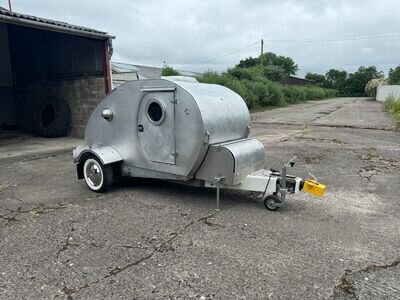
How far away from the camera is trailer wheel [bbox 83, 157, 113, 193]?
17.2ft

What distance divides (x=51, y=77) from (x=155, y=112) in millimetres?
9110

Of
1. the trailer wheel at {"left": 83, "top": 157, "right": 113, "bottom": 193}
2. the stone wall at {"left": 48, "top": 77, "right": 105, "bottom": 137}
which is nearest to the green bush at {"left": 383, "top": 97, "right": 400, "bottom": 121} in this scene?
the stone wall at {"left": 48, "top": 77, "right": 105, "bottom": 137}

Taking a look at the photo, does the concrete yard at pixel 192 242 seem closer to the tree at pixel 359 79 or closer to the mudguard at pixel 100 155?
the mudguard at pixel 100 155

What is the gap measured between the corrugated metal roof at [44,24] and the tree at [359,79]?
3043 inches

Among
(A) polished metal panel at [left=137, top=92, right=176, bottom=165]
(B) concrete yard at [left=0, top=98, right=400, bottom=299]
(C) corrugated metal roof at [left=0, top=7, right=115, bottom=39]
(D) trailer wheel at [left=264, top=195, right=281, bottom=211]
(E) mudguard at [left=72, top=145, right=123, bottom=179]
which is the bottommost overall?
(B) concrete yard at [left=0, top=98, right=400, bottom=299]

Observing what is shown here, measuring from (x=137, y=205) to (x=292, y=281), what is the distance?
2.48 metres

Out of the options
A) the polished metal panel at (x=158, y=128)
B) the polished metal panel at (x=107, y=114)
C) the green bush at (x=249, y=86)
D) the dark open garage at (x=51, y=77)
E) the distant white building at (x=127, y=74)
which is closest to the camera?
the polished metal panel at (x=158, y=128)

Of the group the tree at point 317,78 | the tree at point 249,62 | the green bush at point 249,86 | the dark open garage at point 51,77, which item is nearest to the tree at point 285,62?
the tree at point 317,78

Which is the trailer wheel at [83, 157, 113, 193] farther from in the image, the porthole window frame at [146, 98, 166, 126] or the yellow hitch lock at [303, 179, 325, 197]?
the yellow hitch lock at [303, 179, 325, 197]

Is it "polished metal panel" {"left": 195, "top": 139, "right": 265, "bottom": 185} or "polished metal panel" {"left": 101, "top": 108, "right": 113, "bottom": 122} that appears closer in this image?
"polished metal panel" {"left": 195, "top": 139, "right": 265, "bottom": 185}

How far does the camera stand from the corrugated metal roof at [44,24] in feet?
27.0

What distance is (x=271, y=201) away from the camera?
4.53 metres

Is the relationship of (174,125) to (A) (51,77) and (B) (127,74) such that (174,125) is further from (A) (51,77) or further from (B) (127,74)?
(B) (127,74)

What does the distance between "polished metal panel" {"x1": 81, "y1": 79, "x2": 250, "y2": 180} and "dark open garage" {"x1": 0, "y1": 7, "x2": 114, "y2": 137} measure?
523cm
